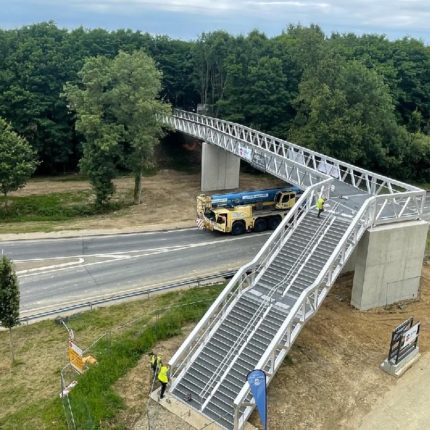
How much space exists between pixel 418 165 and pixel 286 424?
46695 mm

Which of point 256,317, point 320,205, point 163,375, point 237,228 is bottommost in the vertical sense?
point 237,228

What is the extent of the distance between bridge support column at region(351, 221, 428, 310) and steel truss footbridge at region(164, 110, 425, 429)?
601 millimetres

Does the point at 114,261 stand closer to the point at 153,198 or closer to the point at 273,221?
the point at 273,221

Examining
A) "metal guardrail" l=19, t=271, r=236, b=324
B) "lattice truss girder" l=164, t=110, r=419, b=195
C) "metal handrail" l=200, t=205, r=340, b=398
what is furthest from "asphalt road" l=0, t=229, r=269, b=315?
"metal handrail" l=200, t=205, r=340, b=398

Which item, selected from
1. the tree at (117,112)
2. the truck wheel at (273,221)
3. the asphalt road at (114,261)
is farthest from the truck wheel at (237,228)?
the tree at (117,112)

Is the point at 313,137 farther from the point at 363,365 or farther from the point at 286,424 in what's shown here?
the point at 286,424

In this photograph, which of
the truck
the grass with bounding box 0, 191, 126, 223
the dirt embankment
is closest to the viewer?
the truck

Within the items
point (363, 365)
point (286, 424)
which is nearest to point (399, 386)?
point (363, 365)

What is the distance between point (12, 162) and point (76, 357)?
2653 centimetres

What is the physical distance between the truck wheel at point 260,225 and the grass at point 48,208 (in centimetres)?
1403

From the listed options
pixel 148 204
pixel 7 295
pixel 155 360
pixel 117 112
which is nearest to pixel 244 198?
pixel 148 204

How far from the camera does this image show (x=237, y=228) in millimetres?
34750

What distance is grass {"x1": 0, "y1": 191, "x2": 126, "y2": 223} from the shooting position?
1689 inches

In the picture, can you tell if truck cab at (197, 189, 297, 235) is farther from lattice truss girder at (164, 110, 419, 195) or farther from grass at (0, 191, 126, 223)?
grass at (0, 191, 126, 223)
